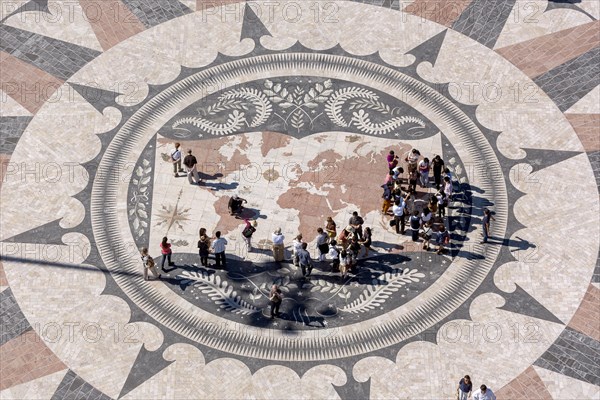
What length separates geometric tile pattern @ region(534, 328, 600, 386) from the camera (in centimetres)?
3772

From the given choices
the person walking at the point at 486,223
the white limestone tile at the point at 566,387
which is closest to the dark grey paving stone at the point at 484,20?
the person walking at the point at 486,223

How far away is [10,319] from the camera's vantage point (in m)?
40.0

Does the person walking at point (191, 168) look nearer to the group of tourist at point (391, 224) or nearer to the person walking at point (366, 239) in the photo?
the group of tourist at point (391, 224)

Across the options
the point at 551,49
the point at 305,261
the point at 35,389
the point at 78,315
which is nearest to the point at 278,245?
the point at 305,261

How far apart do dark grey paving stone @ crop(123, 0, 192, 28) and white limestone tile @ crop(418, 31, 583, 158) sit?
1359cm

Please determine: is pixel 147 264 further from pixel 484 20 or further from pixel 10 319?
pixel 484 20

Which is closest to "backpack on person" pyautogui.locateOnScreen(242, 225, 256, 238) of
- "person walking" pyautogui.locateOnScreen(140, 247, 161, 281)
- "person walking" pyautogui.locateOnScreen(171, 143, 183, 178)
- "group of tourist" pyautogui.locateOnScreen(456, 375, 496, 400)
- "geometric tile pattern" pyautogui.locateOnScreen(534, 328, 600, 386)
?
"person walking" pyautogui.locateOnScreen(140, 247, 161, 281)

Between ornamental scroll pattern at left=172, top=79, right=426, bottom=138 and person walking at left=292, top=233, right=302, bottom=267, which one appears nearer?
person walking at left=292, top=233, right=302, bottom=267

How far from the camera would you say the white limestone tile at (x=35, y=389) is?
37.6 meters

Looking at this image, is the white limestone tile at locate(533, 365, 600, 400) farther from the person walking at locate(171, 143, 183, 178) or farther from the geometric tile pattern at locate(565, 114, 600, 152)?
the person walking at locate(171, 143, 183, 178)

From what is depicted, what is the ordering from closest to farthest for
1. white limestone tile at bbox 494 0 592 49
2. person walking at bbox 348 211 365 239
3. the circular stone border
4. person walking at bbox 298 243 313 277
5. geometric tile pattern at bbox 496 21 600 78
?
the circular stone border → person walking at bbox 298 243 313 277 → person walking at bbox 348 211 365 239 → geometric tile pattern at bbox 496 21 600 78 → white limestone tile at bbox 494 0 592 49

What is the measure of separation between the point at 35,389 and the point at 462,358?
1712 centimetres

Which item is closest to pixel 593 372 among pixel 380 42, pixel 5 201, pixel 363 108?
pixel 363 108

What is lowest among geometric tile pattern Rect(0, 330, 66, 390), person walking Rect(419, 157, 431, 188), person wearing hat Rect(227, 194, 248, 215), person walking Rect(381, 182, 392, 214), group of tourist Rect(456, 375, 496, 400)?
geometric tile pattern Rect(0, 330, 66, 390)
